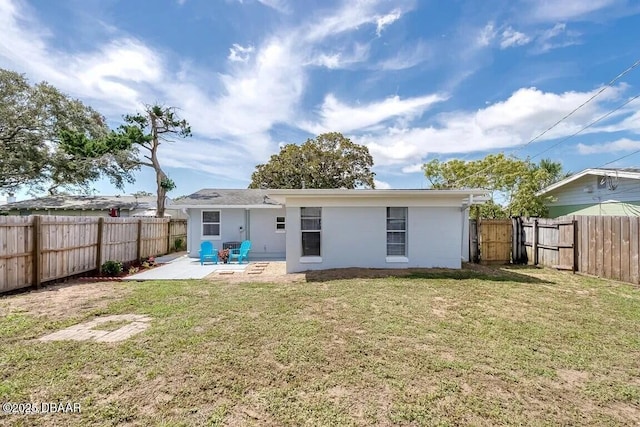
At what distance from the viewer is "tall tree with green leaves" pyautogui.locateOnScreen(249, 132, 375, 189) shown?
1108 inches

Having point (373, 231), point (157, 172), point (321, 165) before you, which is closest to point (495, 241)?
point (373, 231)

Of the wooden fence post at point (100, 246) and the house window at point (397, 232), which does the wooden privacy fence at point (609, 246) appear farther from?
the wooden fence post at point (100, 246)

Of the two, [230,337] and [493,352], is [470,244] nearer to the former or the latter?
[493,352]

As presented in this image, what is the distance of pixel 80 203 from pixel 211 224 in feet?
47.3

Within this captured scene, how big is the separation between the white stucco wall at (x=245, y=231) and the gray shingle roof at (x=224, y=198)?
40 centimetres

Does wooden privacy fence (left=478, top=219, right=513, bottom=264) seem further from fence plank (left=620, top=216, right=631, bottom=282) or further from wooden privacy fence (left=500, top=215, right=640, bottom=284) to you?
fence plank (left=620, top=216, right=631, bottom=282)

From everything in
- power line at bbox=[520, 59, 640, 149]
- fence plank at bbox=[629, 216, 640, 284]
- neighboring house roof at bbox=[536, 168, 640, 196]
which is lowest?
fence plank at bbox=[629, 216, 640, 284]

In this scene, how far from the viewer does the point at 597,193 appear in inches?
518

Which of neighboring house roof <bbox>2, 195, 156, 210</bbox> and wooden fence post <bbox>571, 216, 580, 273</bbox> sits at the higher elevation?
neighboring house roof <bbox>2, 195, 156, 210</bbox>

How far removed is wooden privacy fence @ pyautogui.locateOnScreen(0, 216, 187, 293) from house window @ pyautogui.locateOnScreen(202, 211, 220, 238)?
2.71 metres

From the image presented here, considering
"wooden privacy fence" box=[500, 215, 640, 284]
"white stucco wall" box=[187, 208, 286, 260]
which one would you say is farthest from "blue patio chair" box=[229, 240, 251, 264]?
"wooden privacy fence" box=[500, 215, 640, 284]

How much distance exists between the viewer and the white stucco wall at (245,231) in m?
14.9

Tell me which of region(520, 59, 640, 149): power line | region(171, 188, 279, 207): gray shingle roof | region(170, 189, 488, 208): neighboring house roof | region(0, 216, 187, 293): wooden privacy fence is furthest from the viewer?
region(171, 188, 279, 207): gray shingle roof

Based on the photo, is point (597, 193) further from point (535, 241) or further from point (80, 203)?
point (80, 203)
